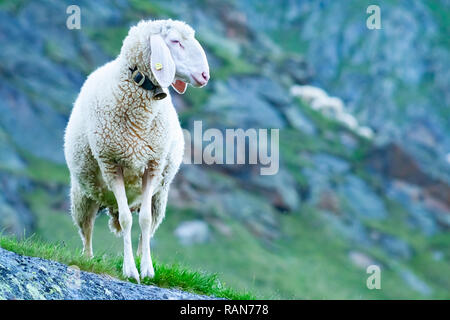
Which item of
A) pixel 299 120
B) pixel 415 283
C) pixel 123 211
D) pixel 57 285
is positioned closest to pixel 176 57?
pixel 123 211

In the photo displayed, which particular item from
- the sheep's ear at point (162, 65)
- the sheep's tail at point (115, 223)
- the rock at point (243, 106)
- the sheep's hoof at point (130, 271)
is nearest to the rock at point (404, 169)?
the rock at point (243, 106)

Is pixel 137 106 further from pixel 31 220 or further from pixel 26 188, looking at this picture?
pixel 26 188

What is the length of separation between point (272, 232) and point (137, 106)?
45.7 m

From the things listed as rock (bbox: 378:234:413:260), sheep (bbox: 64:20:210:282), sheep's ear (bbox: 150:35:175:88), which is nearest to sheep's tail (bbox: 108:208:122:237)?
sheep (bbox: 64:20:210:282)

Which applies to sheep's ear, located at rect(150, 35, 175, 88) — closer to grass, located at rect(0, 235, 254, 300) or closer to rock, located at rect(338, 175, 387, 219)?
grass, located at rect(0, 235, 254, 300)

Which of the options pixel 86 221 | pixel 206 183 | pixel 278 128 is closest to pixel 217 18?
pixel 278 128

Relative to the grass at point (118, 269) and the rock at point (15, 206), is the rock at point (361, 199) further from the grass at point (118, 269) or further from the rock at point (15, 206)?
the grass at point (118, 269)

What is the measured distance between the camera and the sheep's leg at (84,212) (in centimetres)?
1082

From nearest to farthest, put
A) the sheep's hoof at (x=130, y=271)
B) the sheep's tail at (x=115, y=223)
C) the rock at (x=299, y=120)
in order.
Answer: the sheep's hoof at (x=130, y=271)
the sheep's tail at (x=115, y=223)
the rock at (x=299, y=120)

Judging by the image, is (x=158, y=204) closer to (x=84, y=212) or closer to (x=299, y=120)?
(x=84, y=212)

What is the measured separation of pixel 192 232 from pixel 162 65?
3964 centimetres

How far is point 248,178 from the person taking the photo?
198ft

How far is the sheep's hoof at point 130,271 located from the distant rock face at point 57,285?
0.40 meters
